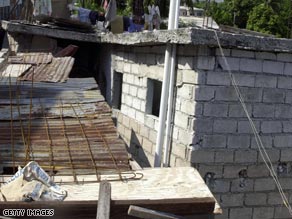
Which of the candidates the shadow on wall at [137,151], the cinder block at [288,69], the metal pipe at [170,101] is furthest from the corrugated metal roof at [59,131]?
the cinder block at [288,69]

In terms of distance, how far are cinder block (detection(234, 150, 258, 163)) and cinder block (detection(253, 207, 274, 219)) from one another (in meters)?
0.68

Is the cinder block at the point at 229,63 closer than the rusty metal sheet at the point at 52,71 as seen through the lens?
Yes

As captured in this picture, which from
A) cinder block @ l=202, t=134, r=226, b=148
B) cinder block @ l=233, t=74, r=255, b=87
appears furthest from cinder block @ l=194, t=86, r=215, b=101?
cinder block @ l=202, t=134, r=226, b=148

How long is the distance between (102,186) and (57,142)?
162cm

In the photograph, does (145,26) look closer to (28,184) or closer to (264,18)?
(28,184)

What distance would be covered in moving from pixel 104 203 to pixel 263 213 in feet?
11.0

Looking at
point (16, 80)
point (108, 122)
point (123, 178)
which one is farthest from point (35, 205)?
point (16, 80)

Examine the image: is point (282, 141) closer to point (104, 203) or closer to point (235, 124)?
point (235, 124)

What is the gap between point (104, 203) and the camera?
3416 millimetres

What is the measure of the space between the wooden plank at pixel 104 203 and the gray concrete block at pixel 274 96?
3.06 m

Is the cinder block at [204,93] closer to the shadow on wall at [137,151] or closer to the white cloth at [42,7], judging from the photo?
the shadow on wall at [137,151]

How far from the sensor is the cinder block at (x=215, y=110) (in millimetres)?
5594

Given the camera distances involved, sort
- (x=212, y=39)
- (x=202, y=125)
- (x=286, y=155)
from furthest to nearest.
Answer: (x=286, y=155) → (x=202, y=125) → (x=212, y=39)

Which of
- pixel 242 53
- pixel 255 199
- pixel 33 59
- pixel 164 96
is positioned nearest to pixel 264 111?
pixel 242 53
